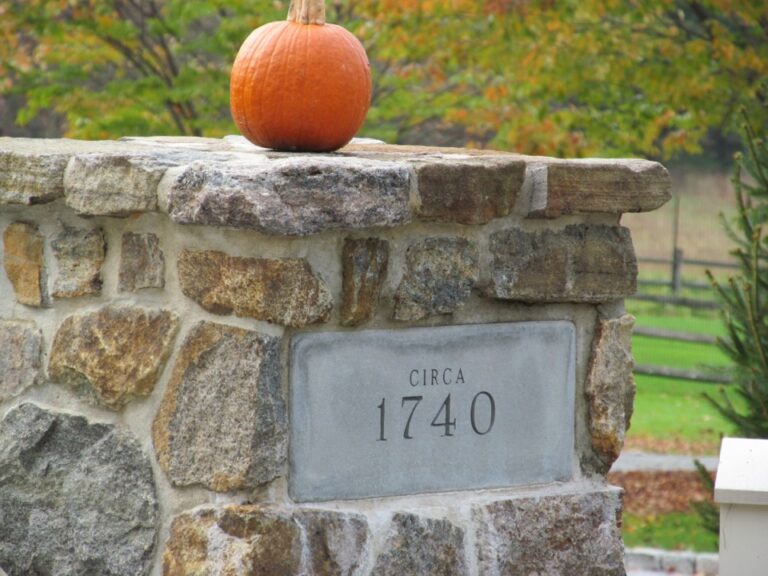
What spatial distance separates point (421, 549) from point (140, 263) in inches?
37.8

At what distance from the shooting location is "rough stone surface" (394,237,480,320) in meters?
2.95

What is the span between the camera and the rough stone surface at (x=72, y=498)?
293cm

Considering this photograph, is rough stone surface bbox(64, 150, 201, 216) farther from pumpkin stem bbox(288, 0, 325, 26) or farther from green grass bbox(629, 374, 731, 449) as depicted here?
green grass bbox(629, 374, 731, 449)

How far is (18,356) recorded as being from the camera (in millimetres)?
3158

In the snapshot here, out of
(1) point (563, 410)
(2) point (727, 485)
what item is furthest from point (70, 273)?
(2) point (727, 485)

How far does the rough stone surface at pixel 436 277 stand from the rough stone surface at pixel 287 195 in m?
0.18

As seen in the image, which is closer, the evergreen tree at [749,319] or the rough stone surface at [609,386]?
the rough stone surface at [609,386]

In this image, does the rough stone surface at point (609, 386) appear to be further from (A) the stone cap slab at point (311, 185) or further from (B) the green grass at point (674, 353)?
(B) the green grass at point (674, 353)

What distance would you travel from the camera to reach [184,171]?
2.72m

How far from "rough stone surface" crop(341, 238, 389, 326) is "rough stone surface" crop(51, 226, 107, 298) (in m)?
0.64

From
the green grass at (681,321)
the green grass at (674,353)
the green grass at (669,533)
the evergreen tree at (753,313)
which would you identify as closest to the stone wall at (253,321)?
the evergreen tree at (753,313)

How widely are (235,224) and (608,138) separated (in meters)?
5.83

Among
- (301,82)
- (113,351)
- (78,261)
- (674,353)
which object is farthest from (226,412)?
(674,353)

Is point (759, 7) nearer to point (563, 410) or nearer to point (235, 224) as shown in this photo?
point (563, 410)
